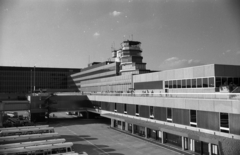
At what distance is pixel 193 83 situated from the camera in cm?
3150

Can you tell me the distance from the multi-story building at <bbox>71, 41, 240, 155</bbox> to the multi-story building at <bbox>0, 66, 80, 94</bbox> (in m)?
106

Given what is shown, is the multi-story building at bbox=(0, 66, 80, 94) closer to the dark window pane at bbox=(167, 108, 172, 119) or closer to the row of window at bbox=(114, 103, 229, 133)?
the row of window at bbox=(114, 103, 229, 133)

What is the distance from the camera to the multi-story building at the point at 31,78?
13675 cm

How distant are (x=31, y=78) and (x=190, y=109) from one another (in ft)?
410

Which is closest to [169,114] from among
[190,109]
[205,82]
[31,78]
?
[190,109]

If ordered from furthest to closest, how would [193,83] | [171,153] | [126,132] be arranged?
[126,132] → [193,83] → [171,153]

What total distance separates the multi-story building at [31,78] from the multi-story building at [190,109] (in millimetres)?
105746

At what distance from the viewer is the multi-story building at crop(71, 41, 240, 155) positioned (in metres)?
22.1

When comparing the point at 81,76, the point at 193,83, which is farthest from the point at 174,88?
the point at 81,76

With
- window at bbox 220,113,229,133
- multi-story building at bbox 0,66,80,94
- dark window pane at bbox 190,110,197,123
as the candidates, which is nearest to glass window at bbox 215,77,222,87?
dark window pane at bbox 190,110,197,123

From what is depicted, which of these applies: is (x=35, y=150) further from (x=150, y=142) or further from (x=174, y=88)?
(x=174, y=88)

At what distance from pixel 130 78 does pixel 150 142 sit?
23.3 m

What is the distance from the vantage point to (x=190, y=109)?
1065 inches

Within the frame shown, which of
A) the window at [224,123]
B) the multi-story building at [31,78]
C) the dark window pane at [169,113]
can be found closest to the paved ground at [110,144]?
the dark window pane at [169,113]
